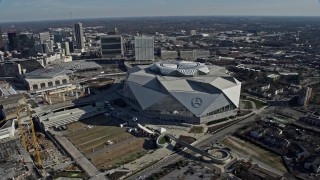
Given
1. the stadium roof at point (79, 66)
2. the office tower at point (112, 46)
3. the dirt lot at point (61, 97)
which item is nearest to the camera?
the dirt lot at point (61, 97)

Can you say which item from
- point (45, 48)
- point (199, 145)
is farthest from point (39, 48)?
point (199, 145)

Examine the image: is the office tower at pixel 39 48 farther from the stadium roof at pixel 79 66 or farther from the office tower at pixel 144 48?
the office tower at pixel 144 48

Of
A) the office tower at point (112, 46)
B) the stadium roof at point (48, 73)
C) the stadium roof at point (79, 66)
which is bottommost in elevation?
the stadium roof at point (79, 66)

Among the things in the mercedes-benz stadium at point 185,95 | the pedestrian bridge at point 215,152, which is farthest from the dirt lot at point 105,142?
the mercedes-benz stadium at point 185,95

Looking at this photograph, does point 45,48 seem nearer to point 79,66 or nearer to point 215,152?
point 79,66

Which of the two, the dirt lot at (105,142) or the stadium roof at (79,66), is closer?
the dirt lot at (105,142)

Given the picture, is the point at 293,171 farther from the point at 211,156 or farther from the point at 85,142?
the point at 85,142

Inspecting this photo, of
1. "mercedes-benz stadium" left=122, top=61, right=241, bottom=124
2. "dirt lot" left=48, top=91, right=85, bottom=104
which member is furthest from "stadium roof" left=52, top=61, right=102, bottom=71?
"mercedes-benz stadium" left=122, top=61, right=241, bottom=124
